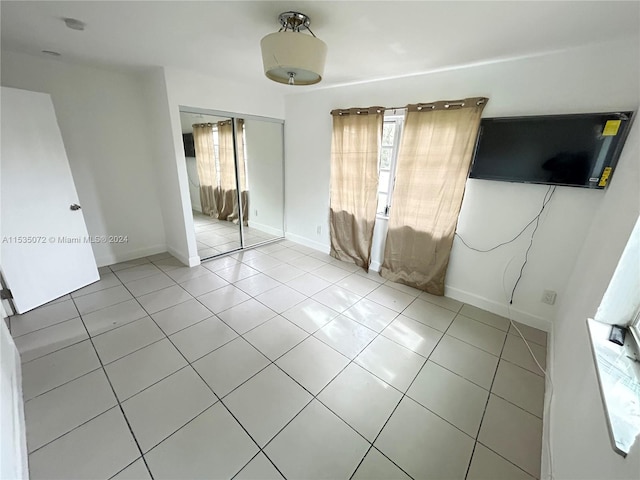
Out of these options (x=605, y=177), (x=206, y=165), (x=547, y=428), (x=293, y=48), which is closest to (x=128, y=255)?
(x=206, y=165)

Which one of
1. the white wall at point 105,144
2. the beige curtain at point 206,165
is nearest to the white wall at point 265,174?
the beige curtain at point 206,165

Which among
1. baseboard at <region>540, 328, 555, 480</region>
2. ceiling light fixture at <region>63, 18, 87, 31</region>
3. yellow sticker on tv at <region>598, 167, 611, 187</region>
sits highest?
ceiling light fixture at <region>63, 18, 87, 31</region>

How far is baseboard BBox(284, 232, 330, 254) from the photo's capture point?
3.90 meters

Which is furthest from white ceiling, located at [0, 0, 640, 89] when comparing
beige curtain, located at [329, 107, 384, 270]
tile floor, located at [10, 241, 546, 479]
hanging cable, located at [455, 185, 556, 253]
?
tile floor, located at [10, 241, 546, 479]

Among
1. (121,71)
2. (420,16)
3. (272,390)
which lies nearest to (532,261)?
(420,16)

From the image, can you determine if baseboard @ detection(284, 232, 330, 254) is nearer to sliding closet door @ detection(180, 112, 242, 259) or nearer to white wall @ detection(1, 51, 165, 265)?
sliding closet door @ detection(180, 112, 242, 259)

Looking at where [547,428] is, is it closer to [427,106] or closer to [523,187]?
[523,187]

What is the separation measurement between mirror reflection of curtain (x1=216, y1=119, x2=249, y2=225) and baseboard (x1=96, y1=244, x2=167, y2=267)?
960mm

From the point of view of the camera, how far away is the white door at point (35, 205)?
212 cm

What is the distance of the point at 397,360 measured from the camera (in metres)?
1.93

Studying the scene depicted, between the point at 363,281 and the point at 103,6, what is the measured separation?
3.05 m

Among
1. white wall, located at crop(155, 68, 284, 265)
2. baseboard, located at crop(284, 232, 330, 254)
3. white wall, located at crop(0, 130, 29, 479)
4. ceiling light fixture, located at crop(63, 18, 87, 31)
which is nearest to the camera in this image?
white wall, located at crop(0, 130, 29, 479)

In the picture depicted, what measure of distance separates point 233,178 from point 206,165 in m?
0.37

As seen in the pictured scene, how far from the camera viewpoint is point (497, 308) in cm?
252
